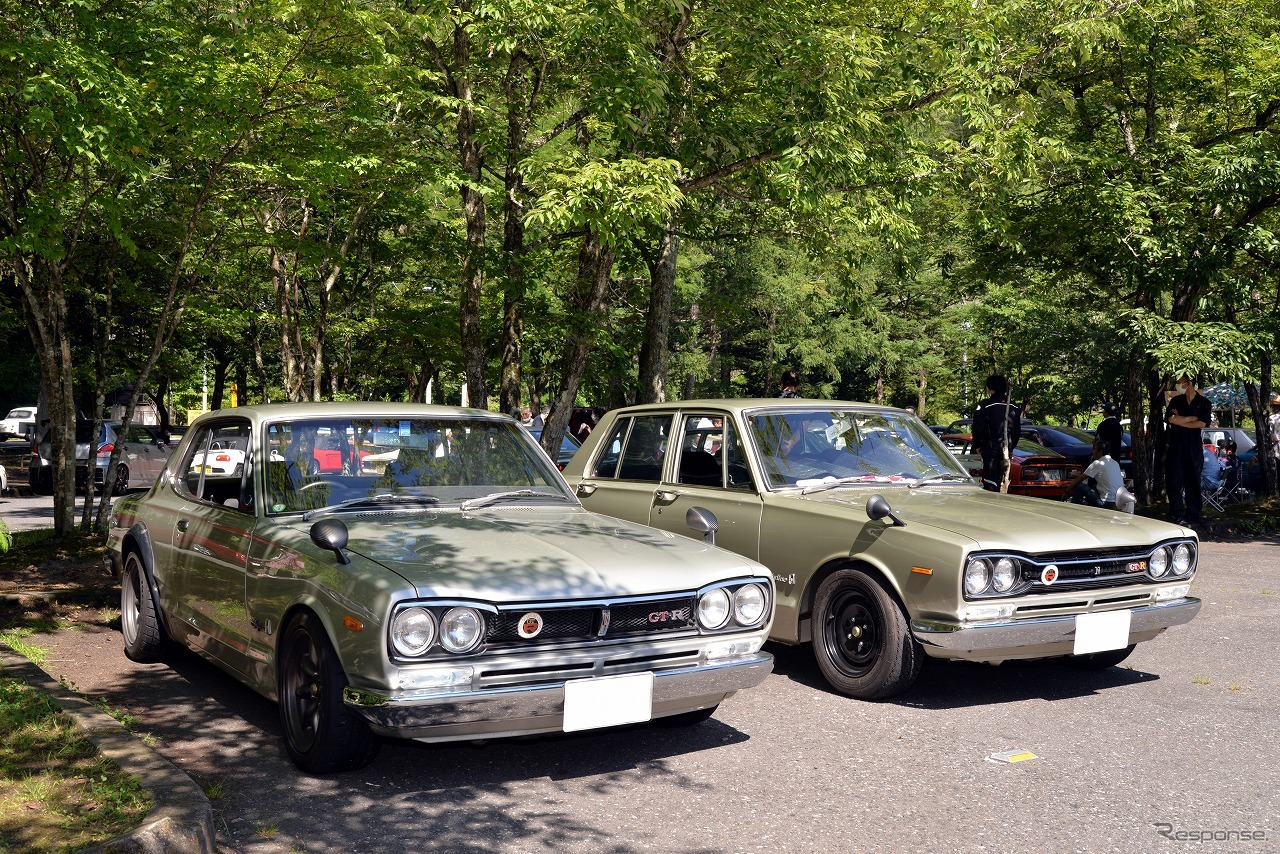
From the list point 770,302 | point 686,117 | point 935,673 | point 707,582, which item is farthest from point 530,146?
point 770,302

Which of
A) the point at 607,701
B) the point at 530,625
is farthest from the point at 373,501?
the point at 607,701

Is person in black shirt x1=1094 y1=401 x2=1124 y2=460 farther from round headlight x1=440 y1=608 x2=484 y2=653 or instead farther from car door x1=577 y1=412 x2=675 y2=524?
round headlight x1=440 y1=608 x2=484 y2=653

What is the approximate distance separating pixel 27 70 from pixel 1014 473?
1488cm

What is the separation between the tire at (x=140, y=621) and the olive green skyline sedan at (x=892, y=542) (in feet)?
9.72

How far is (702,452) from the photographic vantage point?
758cm

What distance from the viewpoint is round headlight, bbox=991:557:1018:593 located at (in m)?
A: 5.82

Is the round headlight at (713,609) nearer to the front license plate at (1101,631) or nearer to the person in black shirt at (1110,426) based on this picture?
the front license plate at (1101,631)

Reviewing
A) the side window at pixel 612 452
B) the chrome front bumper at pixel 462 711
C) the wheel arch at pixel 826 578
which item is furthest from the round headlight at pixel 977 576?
the side window at pixel 612 452

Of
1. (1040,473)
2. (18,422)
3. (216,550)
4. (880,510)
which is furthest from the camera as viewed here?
(18,422)

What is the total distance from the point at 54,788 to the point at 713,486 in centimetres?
424

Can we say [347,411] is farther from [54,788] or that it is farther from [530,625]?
[54,788]

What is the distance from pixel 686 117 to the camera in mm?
13406

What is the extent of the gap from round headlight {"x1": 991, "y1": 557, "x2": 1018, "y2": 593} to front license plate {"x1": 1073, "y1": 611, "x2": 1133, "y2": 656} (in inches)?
16.9

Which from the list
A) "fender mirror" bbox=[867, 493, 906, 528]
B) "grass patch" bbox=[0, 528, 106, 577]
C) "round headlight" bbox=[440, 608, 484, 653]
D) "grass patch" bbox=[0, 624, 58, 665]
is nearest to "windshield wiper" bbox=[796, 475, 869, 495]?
"fender mirror" bbox=[867, 493, 906, 528]
